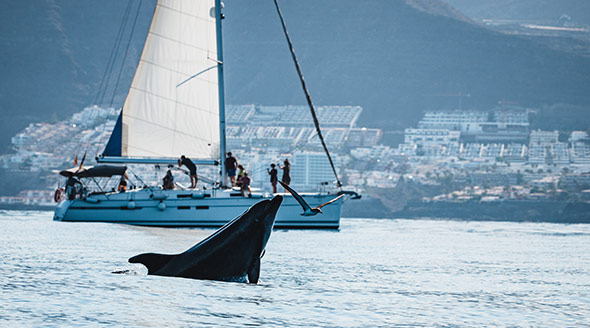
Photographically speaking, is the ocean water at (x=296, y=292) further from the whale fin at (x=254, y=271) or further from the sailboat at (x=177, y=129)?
the sailboat at (x=177, y=129)

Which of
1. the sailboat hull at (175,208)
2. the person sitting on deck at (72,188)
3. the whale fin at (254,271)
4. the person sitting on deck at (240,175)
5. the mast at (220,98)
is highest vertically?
the mast at (220,98)

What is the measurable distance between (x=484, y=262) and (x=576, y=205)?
143678mm

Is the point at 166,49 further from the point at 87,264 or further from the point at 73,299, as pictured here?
the point at 73,299

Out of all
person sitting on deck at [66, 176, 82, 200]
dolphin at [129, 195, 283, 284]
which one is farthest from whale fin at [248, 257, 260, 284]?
person sitting on deck at [66, 176, 82, 200]

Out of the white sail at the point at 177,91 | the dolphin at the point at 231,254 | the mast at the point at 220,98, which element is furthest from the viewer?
the white sail at the point at 177,91

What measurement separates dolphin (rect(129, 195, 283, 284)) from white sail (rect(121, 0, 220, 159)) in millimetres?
30350

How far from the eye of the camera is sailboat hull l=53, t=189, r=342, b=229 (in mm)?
47250

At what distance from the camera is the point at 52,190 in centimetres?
19450

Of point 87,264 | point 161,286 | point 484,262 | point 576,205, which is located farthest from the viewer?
point 576,205

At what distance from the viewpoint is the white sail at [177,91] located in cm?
4841

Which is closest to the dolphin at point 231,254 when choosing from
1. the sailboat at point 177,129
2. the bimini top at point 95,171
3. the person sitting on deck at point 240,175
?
the sailboat at point 177,129

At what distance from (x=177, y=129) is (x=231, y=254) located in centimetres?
3185

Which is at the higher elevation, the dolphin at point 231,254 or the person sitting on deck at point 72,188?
the person sitting on deck at point 72,188

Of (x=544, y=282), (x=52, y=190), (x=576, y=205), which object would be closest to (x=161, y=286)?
(x=544, y=282)
